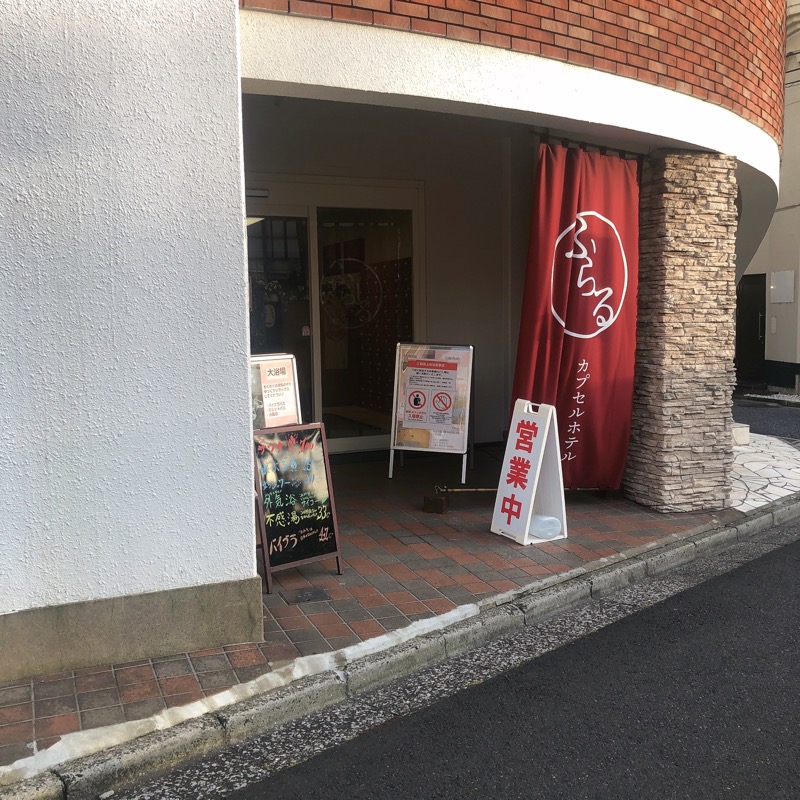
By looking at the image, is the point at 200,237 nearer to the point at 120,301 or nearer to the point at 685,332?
the point at 120,301

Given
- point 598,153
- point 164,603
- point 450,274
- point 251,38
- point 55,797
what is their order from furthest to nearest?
point 450,274
point 598,153
point 251,38
point 164,603
point 55,797

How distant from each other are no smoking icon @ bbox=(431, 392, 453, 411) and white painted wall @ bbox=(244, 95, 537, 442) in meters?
1.44

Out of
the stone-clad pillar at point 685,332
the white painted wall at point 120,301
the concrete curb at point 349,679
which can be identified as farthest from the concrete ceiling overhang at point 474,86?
the concrete curb at point 349,679

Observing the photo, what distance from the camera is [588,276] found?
6672 millimetres

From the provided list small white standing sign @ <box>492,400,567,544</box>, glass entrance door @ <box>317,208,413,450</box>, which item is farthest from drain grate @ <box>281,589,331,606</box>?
glass entrance door @ <box>317,208,413,450</box>

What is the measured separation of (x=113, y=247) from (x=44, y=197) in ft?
1.22

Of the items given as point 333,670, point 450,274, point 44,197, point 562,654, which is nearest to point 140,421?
point 44,197

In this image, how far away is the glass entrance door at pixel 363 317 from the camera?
29.2ft

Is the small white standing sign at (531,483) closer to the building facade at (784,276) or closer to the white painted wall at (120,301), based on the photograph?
the white painted wall at (120,301)

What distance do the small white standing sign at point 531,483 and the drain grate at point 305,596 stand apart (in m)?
1.75

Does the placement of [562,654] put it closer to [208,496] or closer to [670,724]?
[670,724]

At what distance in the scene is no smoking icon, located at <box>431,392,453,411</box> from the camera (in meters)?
7.94

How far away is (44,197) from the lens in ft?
12.1

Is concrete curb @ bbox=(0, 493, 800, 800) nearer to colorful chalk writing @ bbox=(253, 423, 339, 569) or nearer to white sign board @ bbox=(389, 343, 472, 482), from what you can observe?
colorful chalk writing @ bbox=(253, 423, 339, 569)
